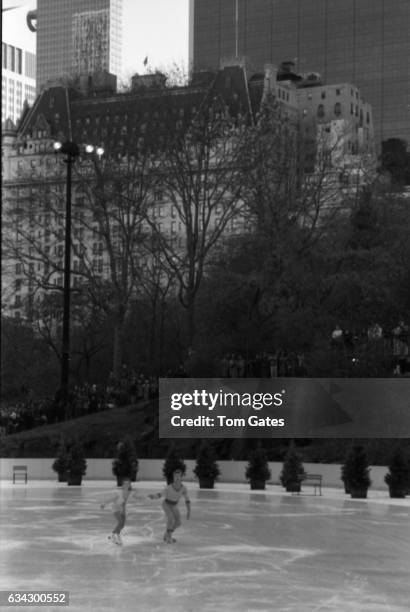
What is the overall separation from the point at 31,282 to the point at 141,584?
42.4 meters

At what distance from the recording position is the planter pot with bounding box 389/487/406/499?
3306 centimetres

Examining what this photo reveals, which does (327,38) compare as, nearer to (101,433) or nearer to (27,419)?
(27,419)

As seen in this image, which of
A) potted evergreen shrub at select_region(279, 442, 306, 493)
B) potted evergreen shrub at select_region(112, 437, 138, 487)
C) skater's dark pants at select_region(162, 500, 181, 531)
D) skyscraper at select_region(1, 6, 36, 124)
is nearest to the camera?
skyscraper at select_region(1, 6, 36, 124)

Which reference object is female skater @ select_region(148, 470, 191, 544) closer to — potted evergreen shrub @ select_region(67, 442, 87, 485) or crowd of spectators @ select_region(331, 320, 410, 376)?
crowd of spectators @ select_region(331, 320, 410, 376)

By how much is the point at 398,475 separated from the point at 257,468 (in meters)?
4.99

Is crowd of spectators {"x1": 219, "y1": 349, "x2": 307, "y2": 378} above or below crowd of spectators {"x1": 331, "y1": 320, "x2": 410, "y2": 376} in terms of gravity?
below

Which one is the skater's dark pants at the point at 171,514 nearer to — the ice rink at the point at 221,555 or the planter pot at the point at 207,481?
the ice rink at the point at 221,555

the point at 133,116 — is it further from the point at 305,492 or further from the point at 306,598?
the point at 306,598

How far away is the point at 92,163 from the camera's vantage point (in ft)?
189

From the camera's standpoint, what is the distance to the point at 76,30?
514 inches

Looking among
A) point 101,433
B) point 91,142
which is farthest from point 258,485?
point 91,142

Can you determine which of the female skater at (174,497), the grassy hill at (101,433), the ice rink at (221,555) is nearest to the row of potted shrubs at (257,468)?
the ice rink at (221,555)

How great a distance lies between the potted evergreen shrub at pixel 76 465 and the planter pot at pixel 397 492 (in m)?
10.4

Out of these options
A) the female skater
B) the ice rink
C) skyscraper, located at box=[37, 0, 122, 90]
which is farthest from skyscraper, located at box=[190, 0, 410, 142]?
the ice rink
